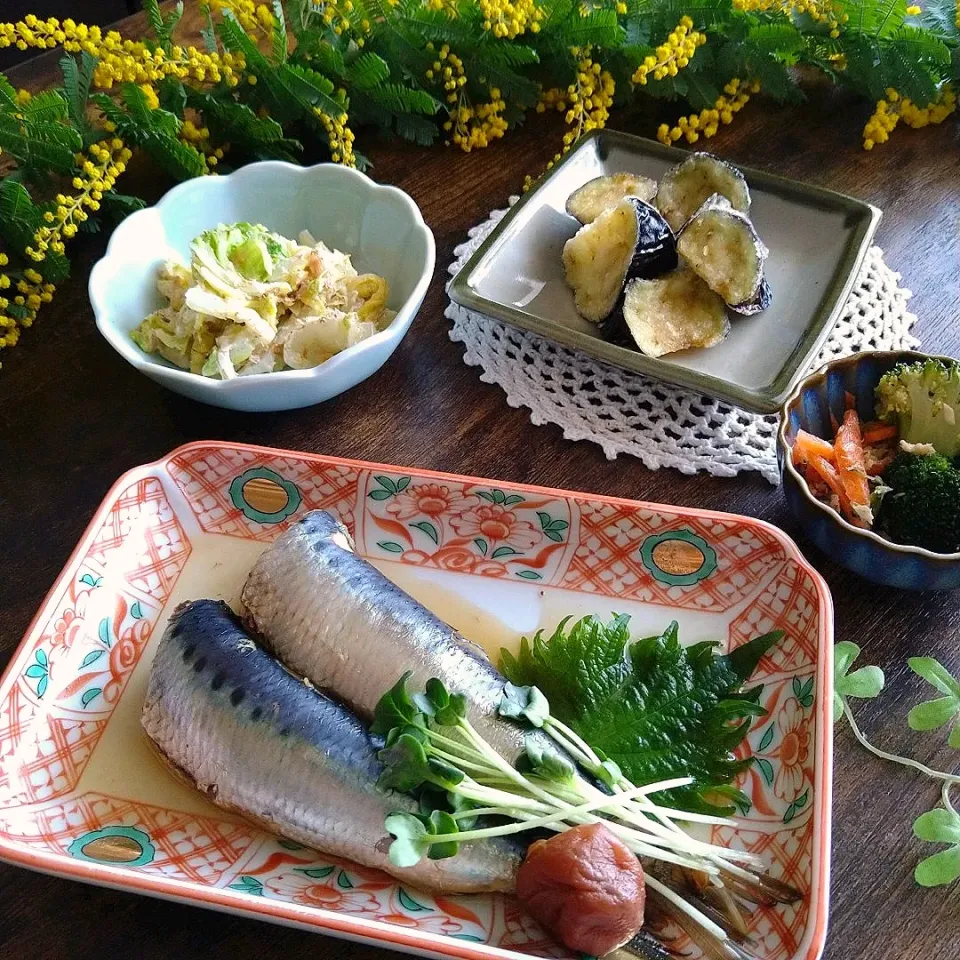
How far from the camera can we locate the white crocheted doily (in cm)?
142

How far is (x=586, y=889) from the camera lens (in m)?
0.87

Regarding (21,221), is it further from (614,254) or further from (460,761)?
(460,761)

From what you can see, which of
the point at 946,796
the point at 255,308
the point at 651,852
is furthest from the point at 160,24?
the point at 946,796

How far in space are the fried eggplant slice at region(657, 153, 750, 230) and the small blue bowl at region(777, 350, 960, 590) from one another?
403 mm

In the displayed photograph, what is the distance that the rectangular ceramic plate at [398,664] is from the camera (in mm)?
944

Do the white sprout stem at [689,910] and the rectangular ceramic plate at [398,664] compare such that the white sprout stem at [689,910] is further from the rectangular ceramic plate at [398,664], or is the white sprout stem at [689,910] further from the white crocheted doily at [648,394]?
the white crocheted doily at [648,394]

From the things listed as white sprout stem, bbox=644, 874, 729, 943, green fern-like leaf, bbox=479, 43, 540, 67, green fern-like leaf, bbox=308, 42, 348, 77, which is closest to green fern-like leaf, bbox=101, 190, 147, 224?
green fern-like leaf, bbox=308, 42, 348, 77

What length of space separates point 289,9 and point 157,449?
2.99 ft

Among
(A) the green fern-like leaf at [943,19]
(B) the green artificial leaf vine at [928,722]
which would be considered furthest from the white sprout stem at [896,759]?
(A) the green fern-like leaf at [943,19]

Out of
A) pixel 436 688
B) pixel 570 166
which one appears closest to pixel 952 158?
pixel 570 166

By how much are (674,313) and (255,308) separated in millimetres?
663

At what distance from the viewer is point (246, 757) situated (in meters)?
1.00

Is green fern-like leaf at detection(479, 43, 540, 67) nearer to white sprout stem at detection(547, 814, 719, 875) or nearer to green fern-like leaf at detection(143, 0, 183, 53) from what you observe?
green fern-like leaf at detection(143, 0, 183, 53)

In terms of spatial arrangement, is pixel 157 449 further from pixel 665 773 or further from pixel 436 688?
pixel 665 773
